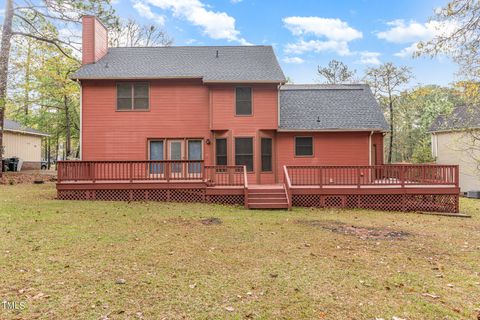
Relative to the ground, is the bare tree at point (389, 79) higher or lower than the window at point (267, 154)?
higher

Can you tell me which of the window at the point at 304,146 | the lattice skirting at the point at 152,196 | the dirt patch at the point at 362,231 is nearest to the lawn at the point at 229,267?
the dirt patch at the point at 362,231

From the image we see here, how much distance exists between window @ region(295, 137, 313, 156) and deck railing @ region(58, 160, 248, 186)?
3126 millimetres

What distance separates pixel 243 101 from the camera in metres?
13.8

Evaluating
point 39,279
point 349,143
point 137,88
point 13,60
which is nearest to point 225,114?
point 137,88

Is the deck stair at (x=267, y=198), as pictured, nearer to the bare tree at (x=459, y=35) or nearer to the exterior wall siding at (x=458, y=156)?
the bare tree at (x=459, y=35)

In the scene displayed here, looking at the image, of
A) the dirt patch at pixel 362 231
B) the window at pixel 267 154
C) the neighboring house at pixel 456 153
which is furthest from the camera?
the neighboring house at pixel 456 153

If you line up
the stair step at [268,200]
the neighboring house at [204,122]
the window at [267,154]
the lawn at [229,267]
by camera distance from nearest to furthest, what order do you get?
1. the lawn at [229,267]
2. the stair step at [268,200]
3. the neighboring house at [204,122]
4. the window at [267,154]

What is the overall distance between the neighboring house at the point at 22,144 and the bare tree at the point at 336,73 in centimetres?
2972

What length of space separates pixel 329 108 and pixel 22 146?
24.9m

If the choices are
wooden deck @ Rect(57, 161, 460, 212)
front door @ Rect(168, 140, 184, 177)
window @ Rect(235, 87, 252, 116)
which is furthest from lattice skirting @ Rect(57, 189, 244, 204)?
window @ Rect(235, 87, 252, 116)

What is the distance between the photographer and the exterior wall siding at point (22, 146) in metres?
23.7

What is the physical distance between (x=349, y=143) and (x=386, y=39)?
26971mm

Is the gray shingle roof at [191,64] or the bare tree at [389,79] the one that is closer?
the gray shingle roof at [191,64]

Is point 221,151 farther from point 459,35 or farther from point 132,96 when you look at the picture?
point 459,35
